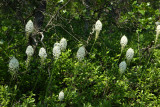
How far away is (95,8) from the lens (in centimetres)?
481

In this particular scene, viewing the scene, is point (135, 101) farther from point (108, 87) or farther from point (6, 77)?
point (6, 77)

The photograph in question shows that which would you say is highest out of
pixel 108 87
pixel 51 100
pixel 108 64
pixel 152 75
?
pixel 108 64

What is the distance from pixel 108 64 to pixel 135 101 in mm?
1259

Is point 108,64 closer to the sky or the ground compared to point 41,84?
closer to the sky

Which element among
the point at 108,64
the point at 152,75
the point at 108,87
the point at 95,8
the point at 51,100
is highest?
the point at 95,8

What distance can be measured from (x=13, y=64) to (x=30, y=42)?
5.53ft

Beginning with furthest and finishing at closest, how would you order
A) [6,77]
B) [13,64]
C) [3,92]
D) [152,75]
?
1. [152,75]
2. [6,77]
3. [3,92]
4. [13,64]

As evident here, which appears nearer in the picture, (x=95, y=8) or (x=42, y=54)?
(x=42, y=54)

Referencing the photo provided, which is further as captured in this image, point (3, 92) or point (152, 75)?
point (152, 75)

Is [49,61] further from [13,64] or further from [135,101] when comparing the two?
[135,101]

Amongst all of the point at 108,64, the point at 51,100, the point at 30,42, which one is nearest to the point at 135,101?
the point at 108,64

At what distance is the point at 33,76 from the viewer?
A: 12.3 feet

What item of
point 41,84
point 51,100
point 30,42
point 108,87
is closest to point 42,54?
point 51,100

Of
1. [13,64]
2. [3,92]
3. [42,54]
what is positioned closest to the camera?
[13,64]
